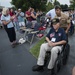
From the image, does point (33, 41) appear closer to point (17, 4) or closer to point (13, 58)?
point (13, 58)

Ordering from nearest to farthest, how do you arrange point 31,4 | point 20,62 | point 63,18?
point 20,62, point 63,18, point 31,4

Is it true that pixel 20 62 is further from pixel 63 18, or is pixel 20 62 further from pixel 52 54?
pixel 63 18

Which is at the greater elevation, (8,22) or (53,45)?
(8,22)

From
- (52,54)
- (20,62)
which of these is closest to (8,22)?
(20,62)

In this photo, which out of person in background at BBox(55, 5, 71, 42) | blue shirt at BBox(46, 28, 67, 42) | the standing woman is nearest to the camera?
blue shirt at BBox(46, 28, 67, 42)

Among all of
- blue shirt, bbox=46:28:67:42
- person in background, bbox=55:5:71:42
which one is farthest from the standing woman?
blue shirt, bbox=46:28:67:42

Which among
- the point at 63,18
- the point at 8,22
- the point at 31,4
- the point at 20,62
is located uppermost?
the point at 63,18

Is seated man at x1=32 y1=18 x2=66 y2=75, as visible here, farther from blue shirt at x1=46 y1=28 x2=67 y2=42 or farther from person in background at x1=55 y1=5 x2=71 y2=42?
person in background at x1=55 y1=5 x2=71 y2=42

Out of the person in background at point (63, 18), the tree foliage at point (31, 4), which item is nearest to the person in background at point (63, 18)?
the person in background at point (63, 18)

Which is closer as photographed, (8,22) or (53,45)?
(53,45)

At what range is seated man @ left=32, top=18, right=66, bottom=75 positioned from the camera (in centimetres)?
502

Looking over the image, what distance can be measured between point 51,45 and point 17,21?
327 inches

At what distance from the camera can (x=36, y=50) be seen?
25.1 ft

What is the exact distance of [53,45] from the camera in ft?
17.5
